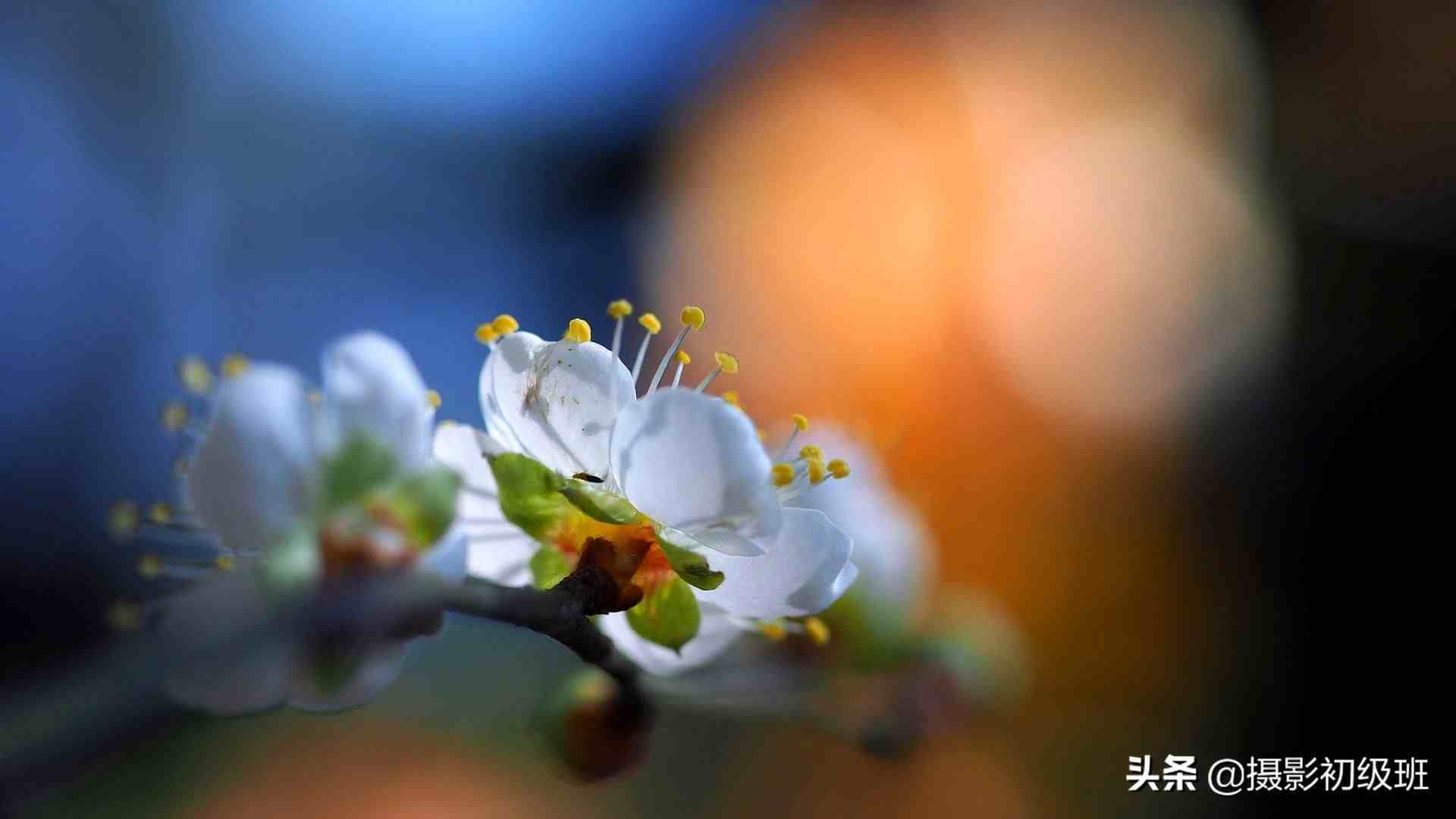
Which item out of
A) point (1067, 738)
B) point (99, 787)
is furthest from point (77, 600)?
point (1067, 738)

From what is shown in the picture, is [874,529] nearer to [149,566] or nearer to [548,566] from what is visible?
[548,566]

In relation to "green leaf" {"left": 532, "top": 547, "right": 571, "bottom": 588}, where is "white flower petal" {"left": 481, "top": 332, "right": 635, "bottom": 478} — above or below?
above

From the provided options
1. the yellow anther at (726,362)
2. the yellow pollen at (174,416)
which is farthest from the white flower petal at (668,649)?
the yellow pollen at (174,416)

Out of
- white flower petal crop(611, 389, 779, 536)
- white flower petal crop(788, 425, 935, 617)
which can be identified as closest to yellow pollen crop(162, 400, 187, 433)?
white flower petal crop(611, 389, 779, 536)

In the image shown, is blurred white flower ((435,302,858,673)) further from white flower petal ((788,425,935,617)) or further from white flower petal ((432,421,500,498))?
white flower petal ((788,425,935,617))

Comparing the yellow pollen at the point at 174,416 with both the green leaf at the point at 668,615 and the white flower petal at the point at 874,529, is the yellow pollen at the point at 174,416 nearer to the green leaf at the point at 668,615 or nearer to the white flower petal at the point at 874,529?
the green leaf at the point at 668,615

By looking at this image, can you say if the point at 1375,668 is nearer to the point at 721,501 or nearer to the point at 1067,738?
the point at 1067,738

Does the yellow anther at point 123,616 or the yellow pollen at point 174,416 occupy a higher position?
the yellow pollen at point 174,416
